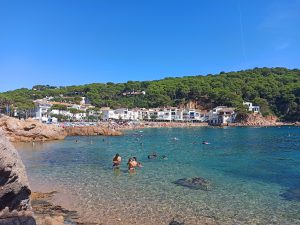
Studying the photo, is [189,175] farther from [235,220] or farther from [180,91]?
[180,91]

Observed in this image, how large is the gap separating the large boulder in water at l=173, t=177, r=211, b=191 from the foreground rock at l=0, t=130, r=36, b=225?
13.6 metres

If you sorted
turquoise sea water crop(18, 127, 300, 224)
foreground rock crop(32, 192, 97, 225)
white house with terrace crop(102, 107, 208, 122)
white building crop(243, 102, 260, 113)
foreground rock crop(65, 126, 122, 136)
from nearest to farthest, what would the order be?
1. foreground rock crop(32, 192, 97, 225)
2. turquoise sea water crop(18, 127, 300, 224)
3. foreground rock crop(65, 126, 122, 136)
4. white building crop(243, 102, 260, 113)
5. white house with terrace crop(102, 107, 208, 122)

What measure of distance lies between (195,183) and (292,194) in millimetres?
5321

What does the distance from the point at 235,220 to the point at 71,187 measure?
10164mm

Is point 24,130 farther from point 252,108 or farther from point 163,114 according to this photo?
point 252,108

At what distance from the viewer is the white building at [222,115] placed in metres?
137

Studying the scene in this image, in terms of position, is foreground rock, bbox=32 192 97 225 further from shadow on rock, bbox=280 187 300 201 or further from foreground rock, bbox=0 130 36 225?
shadow on rock, bbox=280 187 300 201

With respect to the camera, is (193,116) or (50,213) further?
Answer: (193,116)

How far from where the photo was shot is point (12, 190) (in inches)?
265

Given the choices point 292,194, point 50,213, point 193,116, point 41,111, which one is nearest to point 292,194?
point 292,194

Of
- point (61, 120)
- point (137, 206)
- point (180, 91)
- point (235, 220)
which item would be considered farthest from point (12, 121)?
point (180, 91)

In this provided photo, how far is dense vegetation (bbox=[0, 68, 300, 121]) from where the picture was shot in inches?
5709

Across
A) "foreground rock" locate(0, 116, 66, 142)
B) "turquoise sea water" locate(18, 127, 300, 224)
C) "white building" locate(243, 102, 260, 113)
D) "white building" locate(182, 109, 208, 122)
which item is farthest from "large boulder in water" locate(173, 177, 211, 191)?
"white building" locate(182, 109, 208, 122)

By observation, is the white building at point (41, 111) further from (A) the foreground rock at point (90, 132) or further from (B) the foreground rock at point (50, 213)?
(B) the foreground rock at point (50, 213)
